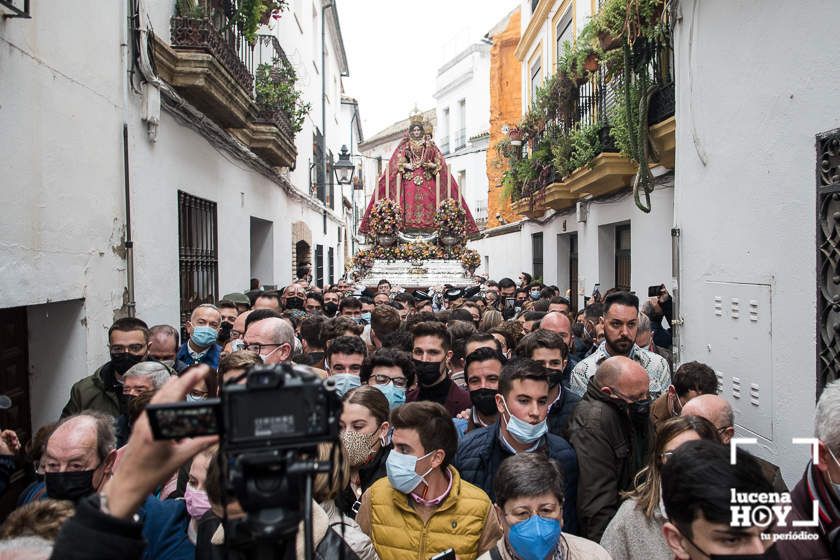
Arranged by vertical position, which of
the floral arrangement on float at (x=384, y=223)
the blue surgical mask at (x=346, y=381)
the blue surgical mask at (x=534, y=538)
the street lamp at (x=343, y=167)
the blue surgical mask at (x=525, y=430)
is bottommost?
the blue surgical mask at (x=534, y=538)

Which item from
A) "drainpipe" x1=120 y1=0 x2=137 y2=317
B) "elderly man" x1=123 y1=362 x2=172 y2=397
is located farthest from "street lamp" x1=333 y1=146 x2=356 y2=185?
"elderly man" x1=123 y1=362 x2=172 y2=397

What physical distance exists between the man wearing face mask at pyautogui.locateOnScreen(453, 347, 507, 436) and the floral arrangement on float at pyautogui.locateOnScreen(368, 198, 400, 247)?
12.8m

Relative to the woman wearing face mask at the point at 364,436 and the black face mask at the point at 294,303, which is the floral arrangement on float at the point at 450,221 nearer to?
the black face mask at the point at 294,303

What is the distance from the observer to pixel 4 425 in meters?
5.20

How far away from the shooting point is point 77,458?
269 centimetres

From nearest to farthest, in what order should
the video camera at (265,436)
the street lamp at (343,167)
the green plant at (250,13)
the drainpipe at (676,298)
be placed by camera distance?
the video camera at (265,436)
the drainpipe at (676,298)
the green plant at (250,13)
the street lamp at (343,167)

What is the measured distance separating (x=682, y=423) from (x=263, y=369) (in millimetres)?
1964

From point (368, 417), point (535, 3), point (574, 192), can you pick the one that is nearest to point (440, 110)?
point (535, 3)

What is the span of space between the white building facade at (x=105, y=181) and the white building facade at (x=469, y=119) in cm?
2157

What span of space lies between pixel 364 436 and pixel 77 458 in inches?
47.9

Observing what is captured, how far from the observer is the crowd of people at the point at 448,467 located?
1892 mm

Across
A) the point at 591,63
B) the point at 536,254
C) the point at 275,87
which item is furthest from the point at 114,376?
the point at 536,254

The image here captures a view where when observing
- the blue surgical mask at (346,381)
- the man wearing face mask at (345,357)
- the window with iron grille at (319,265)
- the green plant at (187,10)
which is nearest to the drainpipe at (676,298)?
the man wearing face mask at (345,357)

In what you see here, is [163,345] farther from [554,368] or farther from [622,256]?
[622,256]
